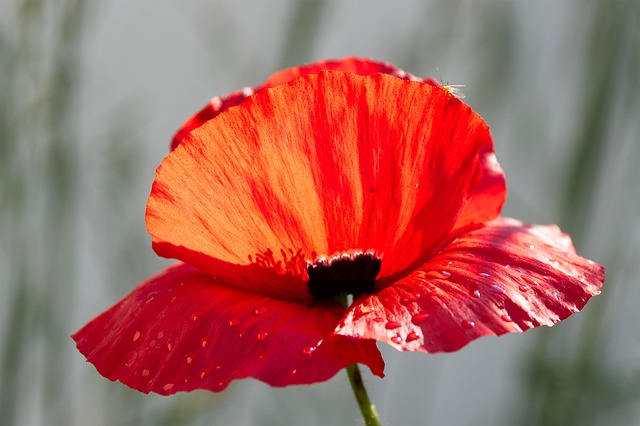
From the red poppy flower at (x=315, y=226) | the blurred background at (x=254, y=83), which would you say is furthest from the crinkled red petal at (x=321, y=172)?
the blurred background at (x=254, y=83)

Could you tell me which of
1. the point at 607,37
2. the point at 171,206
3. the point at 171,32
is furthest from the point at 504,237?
the point at 171,32

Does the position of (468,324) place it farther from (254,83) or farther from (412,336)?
(254,83)

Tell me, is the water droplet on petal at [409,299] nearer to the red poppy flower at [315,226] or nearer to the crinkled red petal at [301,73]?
the red poppy flower at [315,226]

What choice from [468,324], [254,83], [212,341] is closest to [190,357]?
[212,341]

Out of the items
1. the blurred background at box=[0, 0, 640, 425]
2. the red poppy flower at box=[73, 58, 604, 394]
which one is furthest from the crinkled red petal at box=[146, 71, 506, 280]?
the blurred background at box=[0, 0, 640, 425]

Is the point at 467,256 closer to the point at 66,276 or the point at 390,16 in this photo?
the point at 66,276

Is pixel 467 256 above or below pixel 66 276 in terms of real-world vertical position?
above
